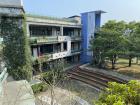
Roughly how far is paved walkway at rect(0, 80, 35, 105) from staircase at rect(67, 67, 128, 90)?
9771mm

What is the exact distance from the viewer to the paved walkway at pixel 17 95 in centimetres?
739

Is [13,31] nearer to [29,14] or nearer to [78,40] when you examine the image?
[29,14]

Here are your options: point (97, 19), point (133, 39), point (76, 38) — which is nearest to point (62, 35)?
point (76, 38)

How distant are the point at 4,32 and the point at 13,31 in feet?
2.95

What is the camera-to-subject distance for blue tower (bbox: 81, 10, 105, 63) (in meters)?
26.5

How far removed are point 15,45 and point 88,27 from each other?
49.6 feet

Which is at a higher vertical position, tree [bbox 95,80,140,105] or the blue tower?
the blue tower

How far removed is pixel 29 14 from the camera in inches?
788

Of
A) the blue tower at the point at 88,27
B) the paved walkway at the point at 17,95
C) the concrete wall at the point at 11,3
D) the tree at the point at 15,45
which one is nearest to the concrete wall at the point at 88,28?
the blue tower at the point at 88,27

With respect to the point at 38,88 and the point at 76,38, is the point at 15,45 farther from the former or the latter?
the point at 76,38

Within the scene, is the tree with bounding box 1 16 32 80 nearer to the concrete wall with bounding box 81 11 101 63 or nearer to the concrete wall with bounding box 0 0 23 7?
the concrete wall with bounding box 0 0 23 7

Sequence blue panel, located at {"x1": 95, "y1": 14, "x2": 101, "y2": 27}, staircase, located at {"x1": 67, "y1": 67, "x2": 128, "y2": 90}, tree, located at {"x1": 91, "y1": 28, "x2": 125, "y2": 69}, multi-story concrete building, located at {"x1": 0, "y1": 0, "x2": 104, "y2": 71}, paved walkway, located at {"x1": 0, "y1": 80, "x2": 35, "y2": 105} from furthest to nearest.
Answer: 1. blue panel, located at {"x1": 95, "y1": 14, "x2": 101, "y2": 27}
2. multi-story concrete building, located at {"x1": 0, "y1": 0, "x2": 104, "y2": 71}
3. tree, located at {"x1": 91, "y1": 28, "x2": 125, "y2": 69}
4. staircase, located at {"x1": 67, "y1": 67, "x2": 128, "y2": 90}
5. paved walkway, located at {"x1": 0, "y1": 80, "x2": 35, "y2": 105}

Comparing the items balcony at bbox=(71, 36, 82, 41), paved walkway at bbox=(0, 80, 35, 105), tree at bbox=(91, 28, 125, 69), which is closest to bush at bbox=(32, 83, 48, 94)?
paved walkway at bbox=(0, 80, 35, 105)

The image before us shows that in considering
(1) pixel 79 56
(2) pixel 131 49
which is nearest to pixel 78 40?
(1) pixel 79 56
